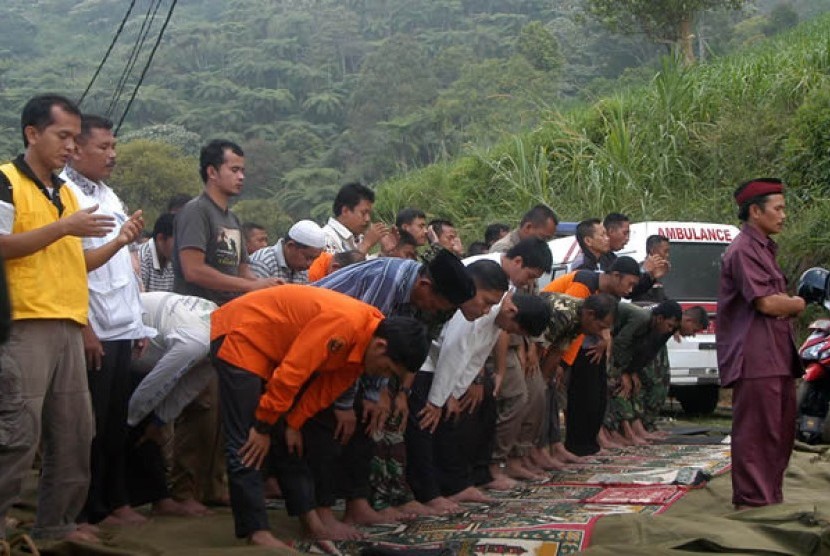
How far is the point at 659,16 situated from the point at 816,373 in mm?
16558

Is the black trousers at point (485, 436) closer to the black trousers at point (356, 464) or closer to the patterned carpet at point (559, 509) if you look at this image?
the patterned carpet at point (559, 509)

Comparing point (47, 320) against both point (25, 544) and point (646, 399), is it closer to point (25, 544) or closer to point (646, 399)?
point (25, 544)

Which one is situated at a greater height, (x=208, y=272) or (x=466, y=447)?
(x=208, y=272)

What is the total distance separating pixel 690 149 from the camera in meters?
18.9

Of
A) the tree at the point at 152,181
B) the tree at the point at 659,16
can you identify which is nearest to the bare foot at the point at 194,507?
the tree at the point at 659,16

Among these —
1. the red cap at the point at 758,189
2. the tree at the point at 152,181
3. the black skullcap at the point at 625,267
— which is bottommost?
the black skullcap at the point at 625,267

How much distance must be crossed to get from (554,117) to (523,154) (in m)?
1.92

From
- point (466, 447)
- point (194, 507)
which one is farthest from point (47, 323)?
point (466, 447)

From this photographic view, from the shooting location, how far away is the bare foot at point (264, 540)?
529 cm

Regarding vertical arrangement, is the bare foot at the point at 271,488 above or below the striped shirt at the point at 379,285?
below

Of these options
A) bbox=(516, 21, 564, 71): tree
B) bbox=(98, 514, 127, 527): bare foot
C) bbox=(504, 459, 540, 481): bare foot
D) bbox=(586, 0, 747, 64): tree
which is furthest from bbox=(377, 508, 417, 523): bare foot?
bbox=(516, 21, 564, 71): tree

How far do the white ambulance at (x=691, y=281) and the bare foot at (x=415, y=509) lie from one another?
19.4 feet

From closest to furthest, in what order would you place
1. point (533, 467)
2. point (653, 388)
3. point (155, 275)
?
point (155, 275) → point (533, 467) → point (653, 388)

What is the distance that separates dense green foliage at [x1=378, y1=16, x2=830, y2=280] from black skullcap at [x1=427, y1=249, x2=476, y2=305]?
9.43 meters
